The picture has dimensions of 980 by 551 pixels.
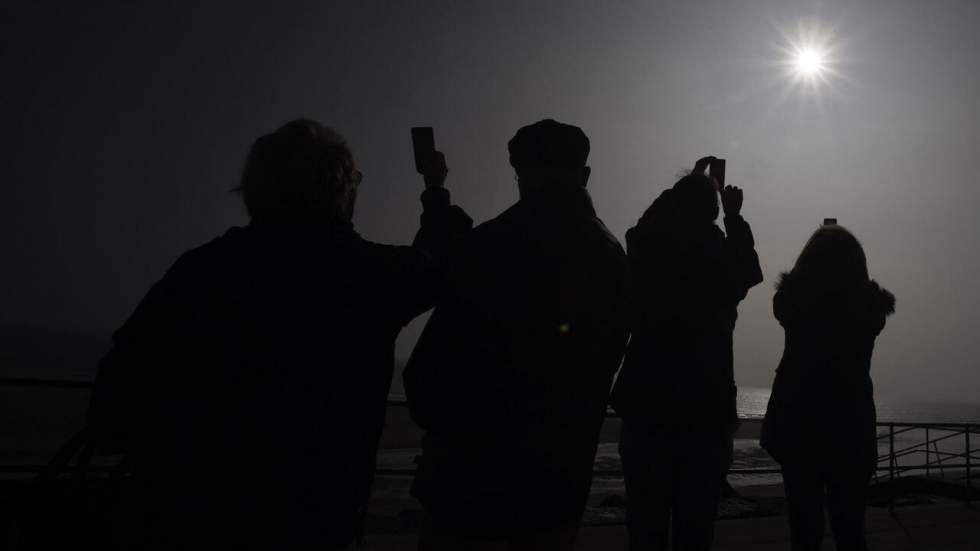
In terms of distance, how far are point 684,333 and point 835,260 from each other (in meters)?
1.06

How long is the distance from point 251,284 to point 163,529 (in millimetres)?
552

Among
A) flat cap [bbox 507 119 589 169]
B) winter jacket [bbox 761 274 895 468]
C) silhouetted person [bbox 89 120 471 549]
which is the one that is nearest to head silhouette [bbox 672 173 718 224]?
flat cap [bbox 507 119 589 169]

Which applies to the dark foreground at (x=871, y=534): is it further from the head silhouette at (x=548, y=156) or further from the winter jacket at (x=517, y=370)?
the head silhouette at (x=548, y=156)

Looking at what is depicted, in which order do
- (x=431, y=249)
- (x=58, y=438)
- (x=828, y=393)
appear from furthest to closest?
(x=58, y=438), (x=828, y=393), (x=431, y=249)

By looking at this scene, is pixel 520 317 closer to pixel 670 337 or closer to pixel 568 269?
pixel 568 269

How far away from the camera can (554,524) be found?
1.57 meters

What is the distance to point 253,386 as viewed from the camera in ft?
4.71

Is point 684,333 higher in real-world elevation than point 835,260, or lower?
lower

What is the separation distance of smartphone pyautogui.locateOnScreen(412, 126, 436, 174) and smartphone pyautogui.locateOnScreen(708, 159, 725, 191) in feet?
4.15

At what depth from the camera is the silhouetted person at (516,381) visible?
59.3 inches

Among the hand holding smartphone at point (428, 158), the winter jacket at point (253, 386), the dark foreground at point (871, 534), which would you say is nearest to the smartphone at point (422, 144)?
the hand holding smartphone at point (428, 158)

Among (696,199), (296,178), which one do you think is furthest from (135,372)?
(696,199)

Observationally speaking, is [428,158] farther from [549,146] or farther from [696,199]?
[696,199]

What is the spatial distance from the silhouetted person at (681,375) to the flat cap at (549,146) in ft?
2.29
